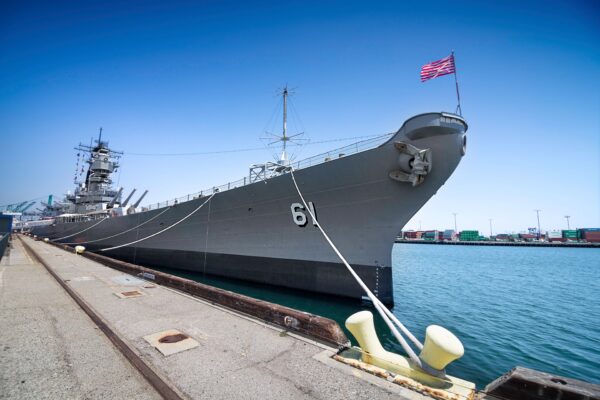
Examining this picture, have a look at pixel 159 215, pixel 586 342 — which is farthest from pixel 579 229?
pixel 159 215

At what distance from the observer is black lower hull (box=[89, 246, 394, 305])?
29.5ft

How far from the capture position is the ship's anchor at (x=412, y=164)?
25.8 ft

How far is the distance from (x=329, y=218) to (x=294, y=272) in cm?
261

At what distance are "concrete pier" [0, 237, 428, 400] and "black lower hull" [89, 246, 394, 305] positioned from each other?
5415mm

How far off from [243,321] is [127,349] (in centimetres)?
161

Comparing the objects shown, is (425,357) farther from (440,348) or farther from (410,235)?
(410,235)

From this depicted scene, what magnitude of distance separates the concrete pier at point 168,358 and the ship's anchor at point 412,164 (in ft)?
19.7

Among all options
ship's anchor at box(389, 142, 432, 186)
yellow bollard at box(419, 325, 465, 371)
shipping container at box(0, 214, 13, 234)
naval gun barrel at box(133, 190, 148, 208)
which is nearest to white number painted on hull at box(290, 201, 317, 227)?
ship's anchor at box(389, 142, 432, 186)

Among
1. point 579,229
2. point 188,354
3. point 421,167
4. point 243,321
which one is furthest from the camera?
point 579,229

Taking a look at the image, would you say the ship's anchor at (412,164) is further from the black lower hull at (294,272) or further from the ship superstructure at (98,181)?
the ship superstructure at (98,181)

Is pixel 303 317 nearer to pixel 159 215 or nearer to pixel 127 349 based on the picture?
pixel 127 349

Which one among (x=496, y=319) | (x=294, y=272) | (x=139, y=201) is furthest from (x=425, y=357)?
(x=139, y=201)

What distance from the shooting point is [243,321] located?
14.2 ft

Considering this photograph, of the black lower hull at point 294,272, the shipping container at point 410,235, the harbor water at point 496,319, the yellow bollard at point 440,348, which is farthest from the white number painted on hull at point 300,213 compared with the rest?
the shipping container at point 410,235
